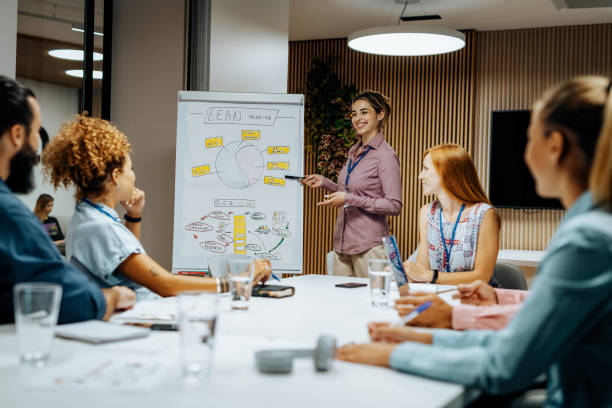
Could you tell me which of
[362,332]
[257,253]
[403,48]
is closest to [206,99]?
[257,253]

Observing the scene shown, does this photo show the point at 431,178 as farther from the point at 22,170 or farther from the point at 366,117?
the point at 22,170

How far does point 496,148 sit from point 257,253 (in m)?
3.23

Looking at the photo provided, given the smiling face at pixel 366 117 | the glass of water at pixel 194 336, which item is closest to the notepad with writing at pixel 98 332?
the glass of water at pixel 194 336

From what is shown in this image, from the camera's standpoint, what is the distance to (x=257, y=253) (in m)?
3.45

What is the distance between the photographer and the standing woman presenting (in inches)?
140

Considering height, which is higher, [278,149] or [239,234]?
[278,149]

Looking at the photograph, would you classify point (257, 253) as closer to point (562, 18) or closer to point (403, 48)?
point (403, 48)

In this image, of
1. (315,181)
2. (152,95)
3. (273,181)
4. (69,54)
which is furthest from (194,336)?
(152,95)

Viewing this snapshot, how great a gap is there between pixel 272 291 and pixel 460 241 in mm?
1015

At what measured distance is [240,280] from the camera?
1.79 m

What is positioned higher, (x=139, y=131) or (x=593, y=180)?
(x=139, y=131)

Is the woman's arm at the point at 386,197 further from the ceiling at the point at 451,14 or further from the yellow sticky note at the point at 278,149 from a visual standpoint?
the ceiling at the point at 451,14

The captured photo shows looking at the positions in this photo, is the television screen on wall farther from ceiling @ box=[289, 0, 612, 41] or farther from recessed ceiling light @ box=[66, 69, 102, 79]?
recessed ceiling light @ box=[66, 69, 102, 79]

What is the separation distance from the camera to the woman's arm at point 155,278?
1.92 metres
